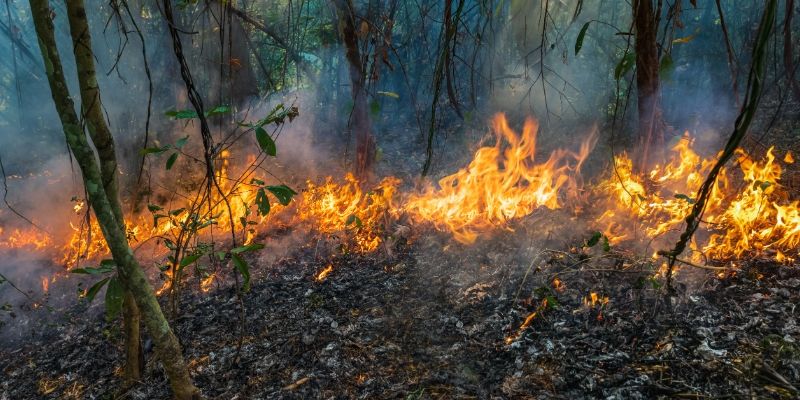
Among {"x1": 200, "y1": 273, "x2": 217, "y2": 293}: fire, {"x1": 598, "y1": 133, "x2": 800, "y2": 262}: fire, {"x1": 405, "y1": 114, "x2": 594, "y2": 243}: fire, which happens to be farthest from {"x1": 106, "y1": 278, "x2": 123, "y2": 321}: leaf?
{"x1": 405, "y1": 114, "x2": 594, "y2": 243}: fire

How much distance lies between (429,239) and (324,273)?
1.17 m

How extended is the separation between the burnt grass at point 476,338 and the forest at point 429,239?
0.06 feet

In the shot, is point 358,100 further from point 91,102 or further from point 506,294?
point 91,102

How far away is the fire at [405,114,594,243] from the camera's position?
15.3 feet

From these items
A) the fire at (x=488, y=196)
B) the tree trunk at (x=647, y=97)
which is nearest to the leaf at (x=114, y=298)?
the fire at (x=488, y=196)

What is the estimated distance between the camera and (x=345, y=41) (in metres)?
5.04

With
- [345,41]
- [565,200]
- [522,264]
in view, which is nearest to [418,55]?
[345,41]

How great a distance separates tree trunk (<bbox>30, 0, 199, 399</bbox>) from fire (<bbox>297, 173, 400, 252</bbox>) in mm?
2616

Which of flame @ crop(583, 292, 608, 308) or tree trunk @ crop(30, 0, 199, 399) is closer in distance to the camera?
tree trunk @ crop(30, 0, 199, 399)

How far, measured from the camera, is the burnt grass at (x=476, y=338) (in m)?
2.33

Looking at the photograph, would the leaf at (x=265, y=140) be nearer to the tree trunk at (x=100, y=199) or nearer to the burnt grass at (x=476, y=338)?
the tree trunk at (x=100, y=199)

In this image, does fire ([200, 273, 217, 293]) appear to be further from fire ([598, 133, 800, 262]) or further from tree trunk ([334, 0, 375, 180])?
fire ([598, 133, 800, 262])

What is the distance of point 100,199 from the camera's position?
1906mm

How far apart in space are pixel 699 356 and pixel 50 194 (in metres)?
8.58
